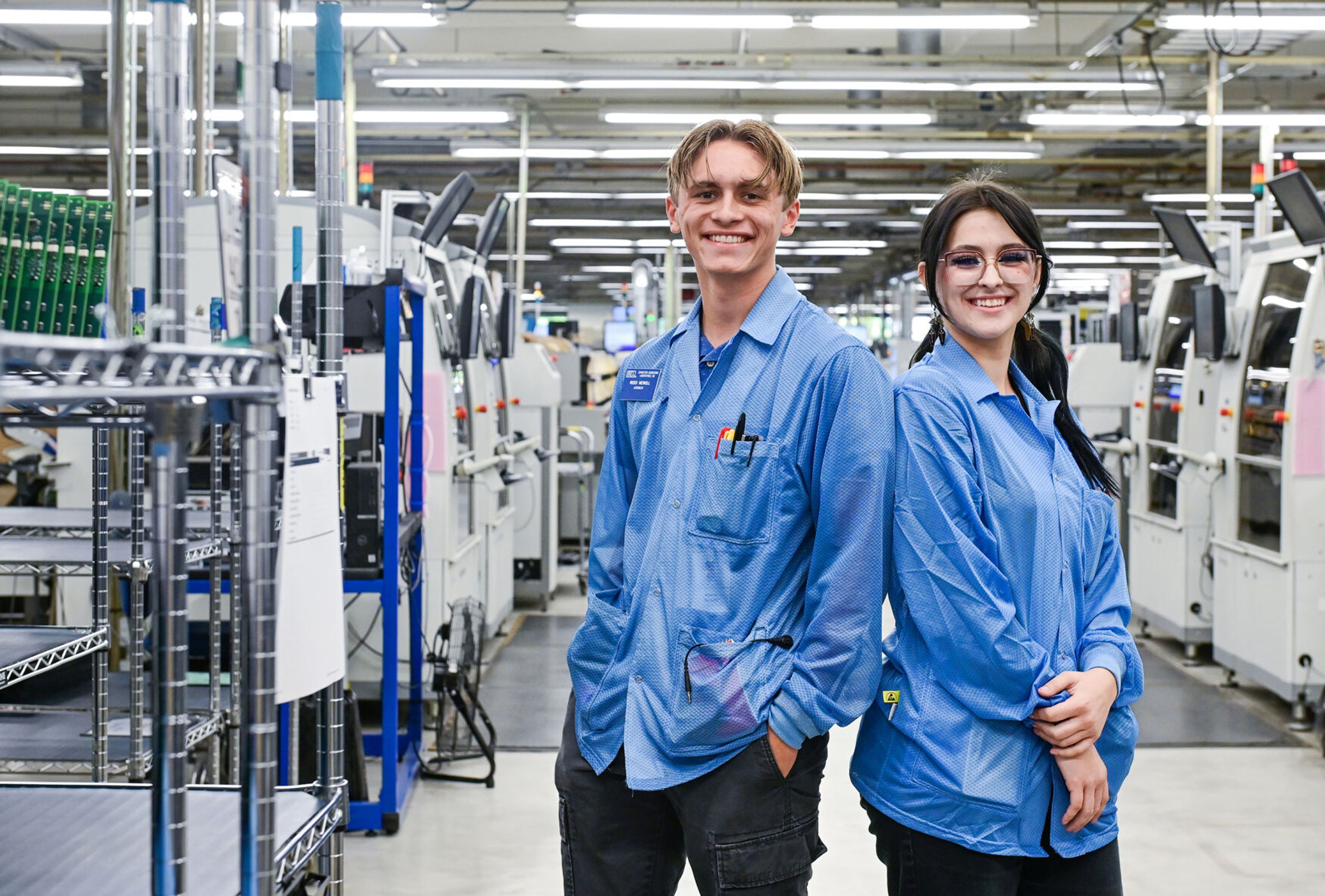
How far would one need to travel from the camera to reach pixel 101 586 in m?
2.39

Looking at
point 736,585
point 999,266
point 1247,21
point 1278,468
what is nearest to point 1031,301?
point 999,266

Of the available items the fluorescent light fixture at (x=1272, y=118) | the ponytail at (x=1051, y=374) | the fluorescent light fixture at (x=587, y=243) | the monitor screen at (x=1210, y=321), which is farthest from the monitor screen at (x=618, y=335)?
the ponytail at (x=1051, y=374)

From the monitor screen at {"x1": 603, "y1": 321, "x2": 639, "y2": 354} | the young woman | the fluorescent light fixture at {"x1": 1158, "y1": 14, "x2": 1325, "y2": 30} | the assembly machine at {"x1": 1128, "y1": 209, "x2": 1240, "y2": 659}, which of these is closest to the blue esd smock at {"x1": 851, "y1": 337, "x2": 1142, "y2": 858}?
the young woman

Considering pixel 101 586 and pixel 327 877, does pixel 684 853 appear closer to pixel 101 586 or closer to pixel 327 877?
pixel 327 877

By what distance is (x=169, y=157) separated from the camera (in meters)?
1.25

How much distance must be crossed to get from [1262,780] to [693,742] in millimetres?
3732

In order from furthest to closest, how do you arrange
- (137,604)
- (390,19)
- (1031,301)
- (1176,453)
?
(390,19) → (1176,453) → (137,604) → (1031,301)

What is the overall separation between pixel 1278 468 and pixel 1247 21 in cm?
292

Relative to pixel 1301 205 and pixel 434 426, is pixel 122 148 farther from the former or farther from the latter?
pixel 1301 205

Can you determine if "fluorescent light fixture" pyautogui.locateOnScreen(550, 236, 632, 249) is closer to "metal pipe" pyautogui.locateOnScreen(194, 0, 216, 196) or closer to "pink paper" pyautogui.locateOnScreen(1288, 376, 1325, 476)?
"pink paper" pyautogui.locateOnScreen(1288, 376, 1325, 476)

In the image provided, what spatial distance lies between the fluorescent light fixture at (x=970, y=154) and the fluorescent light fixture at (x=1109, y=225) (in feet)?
18.6

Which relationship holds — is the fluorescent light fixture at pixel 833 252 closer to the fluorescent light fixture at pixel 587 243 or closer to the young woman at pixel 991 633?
the fluorescent light fixture at pixel 587 243

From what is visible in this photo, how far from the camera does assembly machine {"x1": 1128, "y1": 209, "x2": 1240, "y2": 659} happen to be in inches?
241

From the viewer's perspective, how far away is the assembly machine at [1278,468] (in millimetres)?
4988
